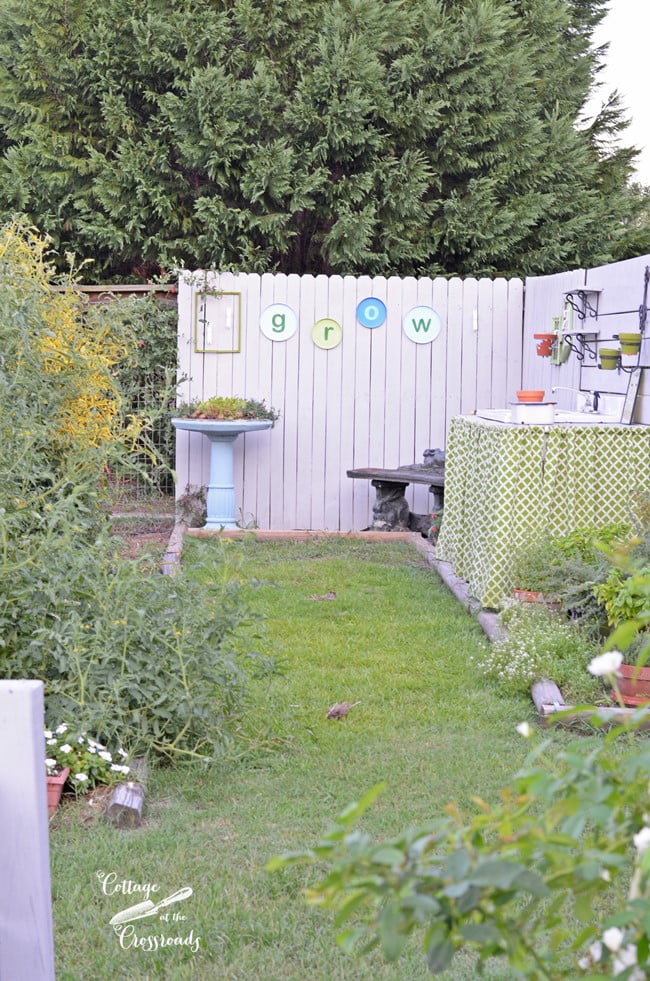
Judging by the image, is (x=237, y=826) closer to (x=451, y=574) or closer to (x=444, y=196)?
(x=451, y=574)

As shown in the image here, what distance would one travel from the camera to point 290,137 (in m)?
12.6

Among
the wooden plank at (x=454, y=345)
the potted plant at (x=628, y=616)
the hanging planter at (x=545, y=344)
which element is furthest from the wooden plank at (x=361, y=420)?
the potted plant at (x=628, y=616)

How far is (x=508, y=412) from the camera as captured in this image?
6.45 m

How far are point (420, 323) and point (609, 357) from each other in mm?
3083

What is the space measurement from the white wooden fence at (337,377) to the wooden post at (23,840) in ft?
26.1

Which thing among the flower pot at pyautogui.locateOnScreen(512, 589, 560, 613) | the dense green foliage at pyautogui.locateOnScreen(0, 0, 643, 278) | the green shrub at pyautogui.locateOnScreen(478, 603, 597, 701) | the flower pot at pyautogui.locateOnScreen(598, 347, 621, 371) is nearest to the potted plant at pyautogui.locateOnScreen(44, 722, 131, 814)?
the green shrub at pyautogui.locateOnScreen(478, 603, 597, 701)

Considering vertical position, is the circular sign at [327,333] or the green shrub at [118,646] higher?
the circular sign at [327,333]

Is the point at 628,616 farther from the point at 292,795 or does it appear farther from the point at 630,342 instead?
the point at 630,342

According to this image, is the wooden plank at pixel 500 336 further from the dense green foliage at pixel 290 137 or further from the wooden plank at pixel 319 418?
the dense green foliage at pixel 290 137

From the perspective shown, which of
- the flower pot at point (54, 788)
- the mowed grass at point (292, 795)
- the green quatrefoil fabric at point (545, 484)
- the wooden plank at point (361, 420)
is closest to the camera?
the mowed grass at point (292, 795)

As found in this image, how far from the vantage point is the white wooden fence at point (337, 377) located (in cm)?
973

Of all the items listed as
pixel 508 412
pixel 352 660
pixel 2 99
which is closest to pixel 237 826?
pixel 352 660

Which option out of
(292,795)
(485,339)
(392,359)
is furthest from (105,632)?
(485,339)

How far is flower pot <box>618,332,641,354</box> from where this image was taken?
6480 millimetres
